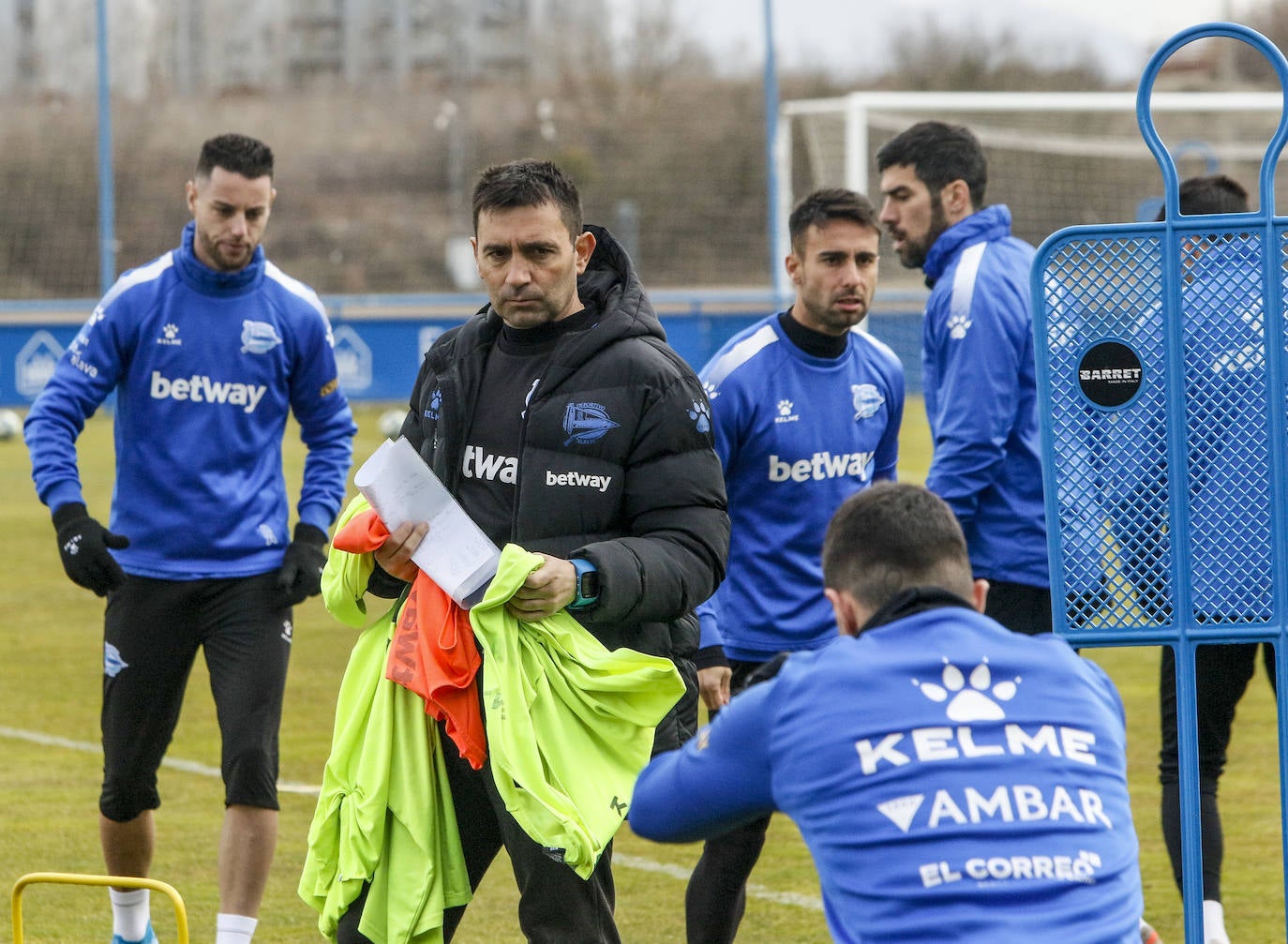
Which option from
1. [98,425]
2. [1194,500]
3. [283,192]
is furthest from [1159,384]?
[283,192]

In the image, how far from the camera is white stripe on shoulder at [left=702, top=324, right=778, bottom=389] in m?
5.06

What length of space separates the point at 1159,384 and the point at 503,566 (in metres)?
1.58

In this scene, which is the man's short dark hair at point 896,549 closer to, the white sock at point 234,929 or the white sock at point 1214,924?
the white sock at point 1214,924

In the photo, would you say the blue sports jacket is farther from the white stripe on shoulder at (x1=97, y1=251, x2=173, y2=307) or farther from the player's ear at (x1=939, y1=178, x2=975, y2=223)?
the white stripe on shoulder at (x1=97, y1=251, x2=173, y2=307)

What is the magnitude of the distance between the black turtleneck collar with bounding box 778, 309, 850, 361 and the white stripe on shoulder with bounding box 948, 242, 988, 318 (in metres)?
0.34

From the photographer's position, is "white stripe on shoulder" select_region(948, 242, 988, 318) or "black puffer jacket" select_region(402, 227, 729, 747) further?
"white stripe on shoulder" select_region(948, 242, 988, 318)

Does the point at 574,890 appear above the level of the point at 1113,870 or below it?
below

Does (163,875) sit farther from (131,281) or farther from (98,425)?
(98,425)

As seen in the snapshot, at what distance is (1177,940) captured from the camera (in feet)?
18.1

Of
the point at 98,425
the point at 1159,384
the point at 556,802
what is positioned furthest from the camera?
the point at 98,425

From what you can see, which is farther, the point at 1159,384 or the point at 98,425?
the point at 98,425

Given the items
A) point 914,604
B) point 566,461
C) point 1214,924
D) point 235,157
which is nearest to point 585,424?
point 566,461

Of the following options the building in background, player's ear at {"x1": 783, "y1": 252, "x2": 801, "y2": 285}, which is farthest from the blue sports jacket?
the building in background

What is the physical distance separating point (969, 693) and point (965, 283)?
267 cm
